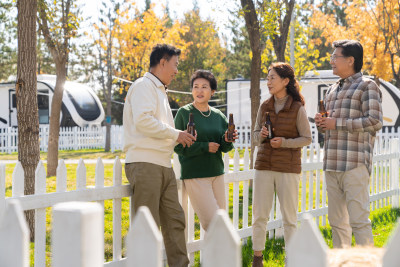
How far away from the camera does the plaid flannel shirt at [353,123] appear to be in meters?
4.25

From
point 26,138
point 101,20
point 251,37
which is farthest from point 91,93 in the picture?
point 26,138

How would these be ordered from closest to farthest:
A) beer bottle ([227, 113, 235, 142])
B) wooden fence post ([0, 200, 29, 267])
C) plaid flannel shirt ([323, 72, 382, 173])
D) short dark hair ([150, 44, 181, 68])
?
wooden fence post ([0, 200, 29, 267])
short dark hair ([150, 44, 181, 68])
plaid flannel shirt ([323, 72, 382, 173])
beer bottle ([227, 113, 235, 142])

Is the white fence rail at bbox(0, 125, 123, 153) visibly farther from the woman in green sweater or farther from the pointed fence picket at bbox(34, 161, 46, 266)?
the pointed fence picket at bbox(34, 161, 46, 266)

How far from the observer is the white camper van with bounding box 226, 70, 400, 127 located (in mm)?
20984

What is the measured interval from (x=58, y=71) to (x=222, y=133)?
22.9ft

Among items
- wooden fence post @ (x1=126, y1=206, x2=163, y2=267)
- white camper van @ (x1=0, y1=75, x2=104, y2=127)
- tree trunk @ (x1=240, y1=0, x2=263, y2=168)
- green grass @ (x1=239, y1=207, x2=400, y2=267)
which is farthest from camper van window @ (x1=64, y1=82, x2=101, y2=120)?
wooden fence post @ (x1=126, y1=206, x2=163, y2=267)

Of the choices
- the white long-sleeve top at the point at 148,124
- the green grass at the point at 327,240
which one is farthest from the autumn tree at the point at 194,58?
the white long-sleeve top at the point at 148,124

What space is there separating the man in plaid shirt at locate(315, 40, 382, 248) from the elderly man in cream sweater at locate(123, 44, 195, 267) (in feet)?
4.24

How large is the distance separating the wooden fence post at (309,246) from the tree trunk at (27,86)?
4081 mm

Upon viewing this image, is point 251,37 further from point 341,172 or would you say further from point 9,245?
point 9,245

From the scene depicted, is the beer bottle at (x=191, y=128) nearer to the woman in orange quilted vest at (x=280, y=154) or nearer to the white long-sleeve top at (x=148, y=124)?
the white long-sleeve top at (x=148, y=124)

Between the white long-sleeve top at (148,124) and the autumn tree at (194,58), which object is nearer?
the white long-sleeve top at (148,124)

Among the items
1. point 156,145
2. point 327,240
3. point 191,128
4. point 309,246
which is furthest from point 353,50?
point 309,246

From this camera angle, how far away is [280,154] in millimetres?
4520
